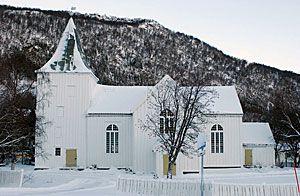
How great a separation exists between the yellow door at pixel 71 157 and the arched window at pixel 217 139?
12.6 metres

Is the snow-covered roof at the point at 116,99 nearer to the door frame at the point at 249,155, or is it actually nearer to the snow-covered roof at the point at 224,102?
the snow-covered roof at the point at 224,102

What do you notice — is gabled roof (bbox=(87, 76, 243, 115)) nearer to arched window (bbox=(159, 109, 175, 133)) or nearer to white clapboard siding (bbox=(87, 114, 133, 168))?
white clapboard siding (bbox=(87, 114, 133, 168))

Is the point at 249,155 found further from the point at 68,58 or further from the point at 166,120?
the point at 68,58

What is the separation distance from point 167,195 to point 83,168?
25480 mm

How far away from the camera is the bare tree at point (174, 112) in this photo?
131ft

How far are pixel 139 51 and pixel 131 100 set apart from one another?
302 ft

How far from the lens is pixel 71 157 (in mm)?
45438

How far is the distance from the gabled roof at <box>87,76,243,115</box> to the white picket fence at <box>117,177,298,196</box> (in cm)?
2368

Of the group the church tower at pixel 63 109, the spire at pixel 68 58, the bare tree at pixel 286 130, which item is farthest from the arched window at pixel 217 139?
the spire at pixel 68 58

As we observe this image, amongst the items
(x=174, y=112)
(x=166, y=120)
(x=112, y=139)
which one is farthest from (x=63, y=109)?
(x=174, y=112)

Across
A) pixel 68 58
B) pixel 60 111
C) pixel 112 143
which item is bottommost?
pixel 112 143

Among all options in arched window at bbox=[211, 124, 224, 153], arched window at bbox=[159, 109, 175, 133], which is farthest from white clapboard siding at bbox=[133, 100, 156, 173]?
arched window at bbox=[211, 124, 224, 153]

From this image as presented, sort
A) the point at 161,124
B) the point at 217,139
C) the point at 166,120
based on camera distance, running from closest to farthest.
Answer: the point at 166,120 < the point at 161,124 < the point at 217,139

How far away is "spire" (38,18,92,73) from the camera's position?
46.7 metres
